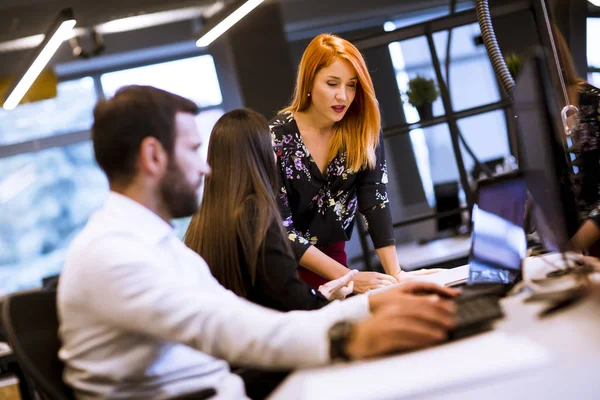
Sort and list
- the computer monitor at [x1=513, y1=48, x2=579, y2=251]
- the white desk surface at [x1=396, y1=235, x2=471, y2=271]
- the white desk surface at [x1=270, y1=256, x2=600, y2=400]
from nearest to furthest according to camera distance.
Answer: the white desk surface at [x1=270, y1=256, x2=600, y2=400] → the computer monitor at [x1=513, y1=48, x2=579, y2=251] → the white desk surface at [x1=396, y1=235, x2=471, y2=271]

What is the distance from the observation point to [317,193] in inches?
111

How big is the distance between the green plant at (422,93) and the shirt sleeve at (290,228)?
3832mm

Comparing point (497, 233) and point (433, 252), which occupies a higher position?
point (497, 233)

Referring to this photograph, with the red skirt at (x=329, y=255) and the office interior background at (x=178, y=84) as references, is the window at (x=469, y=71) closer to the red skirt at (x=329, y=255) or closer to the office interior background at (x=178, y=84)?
the office interior background at (x=178, y=84)

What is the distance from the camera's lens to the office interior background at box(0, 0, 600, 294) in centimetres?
822

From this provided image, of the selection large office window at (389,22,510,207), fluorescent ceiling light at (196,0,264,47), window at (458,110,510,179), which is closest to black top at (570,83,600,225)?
fluorescent ceiling light at (196,0,264,47)

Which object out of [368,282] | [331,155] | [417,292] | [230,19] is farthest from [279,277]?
[230,19]

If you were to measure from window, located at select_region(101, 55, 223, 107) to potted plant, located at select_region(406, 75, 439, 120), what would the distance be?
4451 mm

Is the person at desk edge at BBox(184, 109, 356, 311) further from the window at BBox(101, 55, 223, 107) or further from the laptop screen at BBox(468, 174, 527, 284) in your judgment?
the window at BBox(101, 55, 223, 107)

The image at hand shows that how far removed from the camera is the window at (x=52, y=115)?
9703mm

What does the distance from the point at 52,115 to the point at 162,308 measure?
9.22 metres

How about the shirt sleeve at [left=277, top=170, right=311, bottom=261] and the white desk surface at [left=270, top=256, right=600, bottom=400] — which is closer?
the white desk surface at [left=270, top=256, right=600, bottom=400]

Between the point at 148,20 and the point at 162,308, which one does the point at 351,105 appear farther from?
the point at 148,20

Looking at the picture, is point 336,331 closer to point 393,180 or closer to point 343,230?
point 343,230
